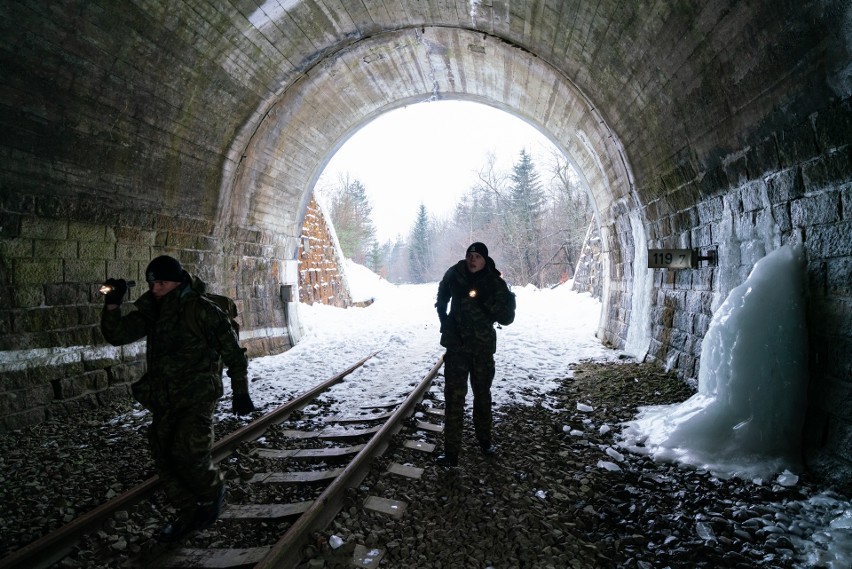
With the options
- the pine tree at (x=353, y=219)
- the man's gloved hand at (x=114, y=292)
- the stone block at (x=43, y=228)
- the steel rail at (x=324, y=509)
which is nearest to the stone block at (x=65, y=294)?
the stone block at (x=43, y=228)

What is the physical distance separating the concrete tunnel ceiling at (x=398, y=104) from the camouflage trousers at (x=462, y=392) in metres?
5.16

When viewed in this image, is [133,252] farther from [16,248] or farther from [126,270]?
[16,248]

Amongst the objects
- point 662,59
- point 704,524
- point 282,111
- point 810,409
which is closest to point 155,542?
point 704,524

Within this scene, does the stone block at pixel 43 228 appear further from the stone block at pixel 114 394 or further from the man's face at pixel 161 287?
the man's face at pixel 161 287

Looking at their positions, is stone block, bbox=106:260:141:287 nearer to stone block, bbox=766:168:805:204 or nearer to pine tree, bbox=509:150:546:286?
stone block, bbox=766:168:805:204

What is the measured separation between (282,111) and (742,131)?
756 cm

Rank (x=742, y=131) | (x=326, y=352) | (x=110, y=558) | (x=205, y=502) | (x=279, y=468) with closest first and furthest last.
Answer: (x=110, y=558), (x=205, y=502), (x=279, y=468), (x=742, y=131), (x=326, y=352)

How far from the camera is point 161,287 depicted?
3.08 meters

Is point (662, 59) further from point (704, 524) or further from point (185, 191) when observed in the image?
point (185, 191)

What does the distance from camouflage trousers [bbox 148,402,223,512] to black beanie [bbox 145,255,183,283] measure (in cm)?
88

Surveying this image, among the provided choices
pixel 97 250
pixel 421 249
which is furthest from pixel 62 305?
pixel 421 249

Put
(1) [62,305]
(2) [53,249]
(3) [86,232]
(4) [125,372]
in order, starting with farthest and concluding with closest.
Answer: (4) [125,372] < (3) [86,232] < (1) [62,305] < (2) [53,249]

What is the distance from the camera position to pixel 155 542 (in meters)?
2.93

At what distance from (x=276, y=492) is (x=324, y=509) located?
673mm
